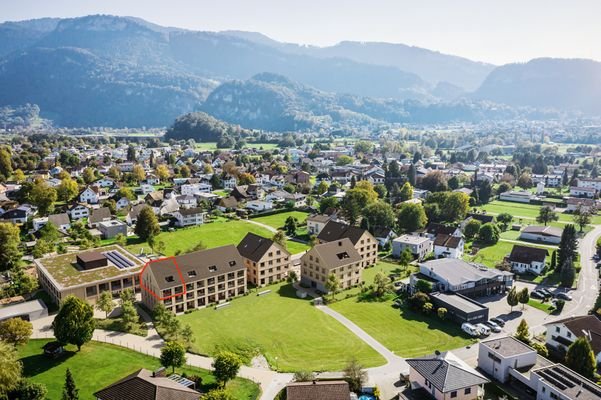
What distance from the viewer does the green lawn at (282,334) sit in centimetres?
4206

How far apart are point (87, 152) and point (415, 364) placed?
181515 millimetres

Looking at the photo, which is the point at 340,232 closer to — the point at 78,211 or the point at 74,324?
the point at 74,324

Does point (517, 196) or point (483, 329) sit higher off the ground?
point (483, 329)

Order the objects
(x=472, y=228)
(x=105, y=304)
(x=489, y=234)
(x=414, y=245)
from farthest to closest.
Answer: (x=472, y=228)
(x=489, y=234)
(x=414, y=245)
(x=105, y=304)

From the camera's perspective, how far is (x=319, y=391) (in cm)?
3309

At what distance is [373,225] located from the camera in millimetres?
86875

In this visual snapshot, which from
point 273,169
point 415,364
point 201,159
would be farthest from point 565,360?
point 201,159

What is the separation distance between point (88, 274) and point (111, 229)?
29.2 m

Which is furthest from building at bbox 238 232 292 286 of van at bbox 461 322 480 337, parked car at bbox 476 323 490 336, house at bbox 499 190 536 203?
house at bbox 499 190 536 203

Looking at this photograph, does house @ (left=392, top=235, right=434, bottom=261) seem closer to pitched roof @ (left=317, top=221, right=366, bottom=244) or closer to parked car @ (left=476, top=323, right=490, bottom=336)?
pitched roof @ (left=317, top=221, right=366, bottom=244)

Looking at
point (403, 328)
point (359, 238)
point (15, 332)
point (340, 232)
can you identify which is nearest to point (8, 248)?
point (15, 332)

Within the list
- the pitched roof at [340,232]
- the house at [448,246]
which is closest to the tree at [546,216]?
the house at [448,246]

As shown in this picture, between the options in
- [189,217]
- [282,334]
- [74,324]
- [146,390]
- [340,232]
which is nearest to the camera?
[146,390]

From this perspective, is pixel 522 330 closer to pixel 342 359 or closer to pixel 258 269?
pixel 342 359
